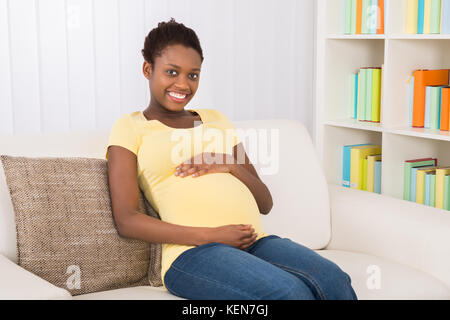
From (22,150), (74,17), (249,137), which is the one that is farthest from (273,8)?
(22,150)

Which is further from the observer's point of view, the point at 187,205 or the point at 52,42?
the point at 52,42

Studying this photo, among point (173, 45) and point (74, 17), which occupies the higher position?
point (74, 17)

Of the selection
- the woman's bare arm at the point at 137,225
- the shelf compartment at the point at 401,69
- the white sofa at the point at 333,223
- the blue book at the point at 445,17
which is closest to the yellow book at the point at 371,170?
the shelf compartment at the point at 401,69

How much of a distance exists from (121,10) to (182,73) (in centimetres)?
124

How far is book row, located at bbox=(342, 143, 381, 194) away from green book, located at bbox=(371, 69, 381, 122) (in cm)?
17

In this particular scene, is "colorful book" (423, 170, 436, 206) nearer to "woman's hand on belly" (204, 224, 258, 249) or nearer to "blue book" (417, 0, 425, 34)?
"blue book" (417, 0, 425, 34)

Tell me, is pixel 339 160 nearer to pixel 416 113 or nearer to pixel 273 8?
pixel 416 113

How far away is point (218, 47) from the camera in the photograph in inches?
125

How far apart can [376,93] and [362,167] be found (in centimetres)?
34

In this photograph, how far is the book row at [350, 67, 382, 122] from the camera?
275 centimetres

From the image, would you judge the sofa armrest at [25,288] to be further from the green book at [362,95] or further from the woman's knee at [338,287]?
the green book at [362,95]

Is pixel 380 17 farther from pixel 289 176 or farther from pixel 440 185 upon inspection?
pixel 289 176

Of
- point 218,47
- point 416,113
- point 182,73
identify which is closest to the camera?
point 182,73

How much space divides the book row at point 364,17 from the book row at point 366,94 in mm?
177
